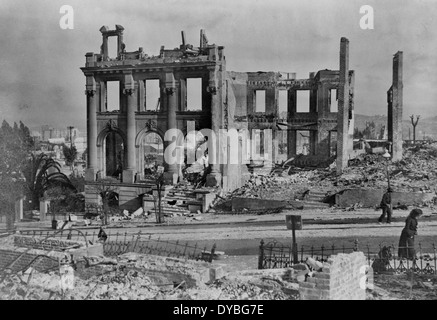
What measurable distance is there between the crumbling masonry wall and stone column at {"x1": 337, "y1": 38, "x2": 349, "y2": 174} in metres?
22.8

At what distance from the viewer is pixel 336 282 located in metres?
11.6

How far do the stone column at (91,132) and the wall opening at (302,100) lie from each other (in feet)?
56.4

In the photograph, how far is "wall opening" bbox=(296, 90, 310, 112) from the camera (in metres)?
44.1

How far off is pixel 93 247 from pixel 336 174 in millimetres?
21537

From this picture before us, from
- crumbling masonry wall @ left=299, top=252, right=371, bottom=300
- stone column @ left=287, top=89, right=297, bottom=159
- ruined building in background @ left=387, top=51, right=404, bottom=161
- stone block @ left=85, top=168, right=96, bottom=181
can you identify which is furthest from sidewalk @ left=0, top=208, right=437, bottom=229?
stone column @ left=287, top=89, right=297, bottom=159

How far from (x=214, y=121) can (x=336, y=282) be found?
22.6 metres

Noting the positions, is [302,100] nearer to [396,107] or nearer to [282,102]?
[282,102]

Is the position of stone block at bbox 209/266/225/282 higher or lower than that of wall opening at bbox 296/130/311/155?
lower

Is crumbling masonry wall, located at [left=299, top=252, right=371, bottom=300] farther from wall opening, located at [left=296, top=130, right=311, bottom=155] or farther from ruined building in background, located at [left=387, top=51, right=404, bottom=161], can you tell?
wall opening, located at [left=296, top=130, right=311, bottom=155]

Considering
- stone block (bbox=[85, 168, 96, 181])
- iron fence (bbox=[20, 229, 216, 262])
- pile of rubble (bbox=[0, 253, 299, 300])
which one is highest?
stone block (bbox=[85, 168, 96, 181])

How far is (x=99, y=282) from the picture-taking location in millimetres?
13273

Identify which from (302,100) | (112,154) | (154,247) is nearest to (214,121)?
(112,154)
